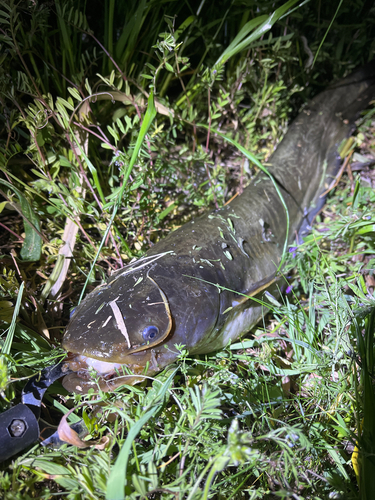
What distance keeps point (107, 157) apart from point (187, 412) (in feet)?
5.85

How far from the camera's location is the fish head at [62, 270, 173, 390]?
51.7 inches

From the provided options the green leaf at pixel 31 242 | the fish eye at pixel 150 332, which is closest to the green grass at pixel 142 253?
the green leaf at pixel 31 242

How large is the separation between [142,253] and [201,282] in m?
0.46

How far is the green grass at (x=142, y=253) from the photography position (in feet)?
3.68

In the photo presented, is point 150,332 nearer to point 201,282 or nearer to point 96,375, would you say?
point 96,375

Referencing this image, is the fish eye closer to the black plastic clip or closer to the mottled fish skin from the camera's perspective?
the mottled fish skin

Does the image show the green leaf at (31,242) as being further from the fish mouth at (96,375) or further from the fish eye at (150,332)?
the fish eye at (150,332)

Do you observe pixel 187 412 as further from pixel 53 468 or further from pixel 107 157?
pixel 107 157

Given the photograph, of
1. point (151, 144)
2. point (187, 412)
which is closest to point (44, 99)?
point (151, 144)

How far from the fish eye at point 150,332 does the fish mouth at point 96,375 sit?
0.44ft

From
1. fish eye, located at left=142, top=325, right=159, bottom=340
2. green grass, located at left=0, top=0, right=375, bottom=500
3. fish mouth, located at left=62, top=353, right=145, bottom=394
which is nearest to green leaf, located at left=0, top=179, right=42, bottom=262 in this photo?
green grass, located at left=0, top=0, right=375, bottom=500

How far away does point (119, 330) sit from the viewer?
4.36ft

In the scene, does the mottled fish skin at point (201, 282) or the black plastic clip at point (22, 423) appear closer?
the black plastic clip at point (22, 423)

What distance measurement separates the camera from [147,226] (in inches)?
79.2
